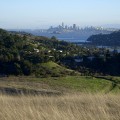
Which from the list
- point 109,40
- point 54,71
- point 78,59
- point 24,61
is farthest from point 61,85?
point 109,40

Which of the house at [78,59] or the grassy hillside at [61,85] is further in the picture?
the house at [78,59]

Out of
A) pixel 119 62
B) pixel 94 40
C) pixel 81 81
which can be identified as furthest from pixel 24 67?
pixel 94 40

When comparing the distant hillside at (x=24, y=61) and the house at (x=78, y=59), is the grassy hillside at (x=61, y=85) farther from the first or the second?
the house at (x=78, y=59)

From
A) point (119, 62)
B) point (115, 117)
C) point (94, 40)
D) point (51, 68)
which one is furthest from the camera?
point (94, 40)

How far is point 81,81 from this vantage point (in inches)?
1414

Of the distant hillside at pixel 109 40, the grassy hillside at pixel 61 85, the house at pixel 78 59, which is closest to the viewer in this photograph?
the grassy hillside at pixel 61 85

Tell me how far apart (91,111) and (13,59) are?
40486 mm

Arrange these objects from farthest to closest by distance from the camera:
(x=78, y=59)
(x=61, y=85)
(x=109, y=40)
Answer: (x=109, y=40) → (x=78, y=59) → (x=61, y=85)

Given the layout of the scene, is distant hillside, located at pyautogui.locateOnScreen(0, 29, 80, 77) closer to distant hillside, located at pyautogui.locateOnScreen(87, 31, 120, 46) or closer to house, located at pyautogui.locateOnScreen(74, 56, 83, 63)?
house, located at pyautogui.locateOnScreen(74, 56, 83, 63)

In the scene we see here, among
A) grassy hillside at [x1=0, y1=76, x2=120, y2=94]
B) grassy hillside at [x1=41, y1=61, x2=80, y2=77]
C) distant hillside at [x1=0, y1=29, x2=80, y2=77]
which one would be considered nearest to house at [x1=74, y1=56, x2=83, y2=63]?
distant hillside at [x1=0, y1=29, x2=80, y2=77]

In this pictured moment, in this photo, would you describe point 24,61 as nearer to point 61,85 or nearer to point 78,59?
point 61,85

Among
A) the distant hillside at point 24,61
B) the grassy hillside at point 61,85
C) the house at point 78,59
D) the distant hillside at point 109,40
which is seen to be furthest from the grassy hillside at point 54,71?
the distant hillside at point 109,40

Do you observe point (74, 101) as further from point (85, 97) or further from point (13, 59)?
point (13, 59)

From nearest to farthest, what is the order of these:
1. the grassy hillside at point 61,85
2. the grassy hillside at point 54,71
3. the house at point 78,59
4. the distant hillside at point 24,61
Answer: the grassy hillside at point 61,85 < the distant hillside at point 24,61 < the grassy hillside at point 54,71 < the house at point 78,59
